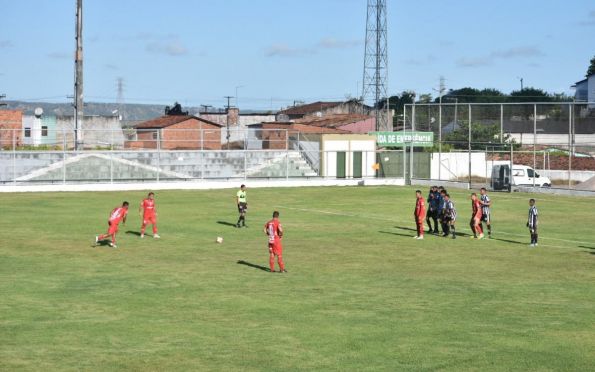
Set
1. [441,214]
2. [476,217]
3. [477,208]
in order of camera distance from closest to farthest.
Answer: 1. [477,208]
2. [476,217]
3. [441,214]

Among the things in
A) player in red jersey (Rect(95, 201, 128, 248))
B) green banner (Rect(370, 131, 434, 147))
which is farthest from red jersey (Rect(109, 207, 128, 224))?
green banner (Rect(370, 131, 434, 147))

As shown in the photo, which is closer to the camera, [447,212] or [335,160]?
[447,212]

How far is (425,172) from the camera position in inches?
2884

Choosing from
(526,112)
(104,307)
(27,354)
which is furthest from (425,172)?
(27,354)

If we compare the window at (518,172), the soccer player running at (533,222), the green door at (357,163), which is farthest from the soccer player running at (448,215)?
the green door at (357,163)

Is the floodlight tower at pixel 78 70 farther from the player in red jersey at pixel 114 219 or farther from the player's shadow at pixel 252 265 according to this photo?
the player's shadow at pixel 252 265

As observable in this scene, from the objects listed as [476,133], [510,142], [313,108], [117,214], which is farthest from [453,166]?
[313,108]

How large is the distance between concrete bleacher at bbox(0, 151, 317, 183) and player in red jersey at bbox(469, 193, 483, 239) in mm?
30033

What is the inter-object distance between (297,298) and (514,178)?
44.1m

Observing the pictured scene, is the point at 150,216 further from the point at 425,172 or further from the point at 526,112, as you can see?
the point at 526,112

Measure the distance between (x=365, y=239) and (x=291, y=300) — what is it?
543 inches

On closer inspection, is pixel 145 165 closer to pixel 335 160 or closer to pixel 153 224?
pixel 335 160

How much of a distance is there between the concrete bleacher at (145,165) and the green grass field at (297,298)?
22544 mm

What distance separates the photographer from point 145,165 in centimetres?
6988
